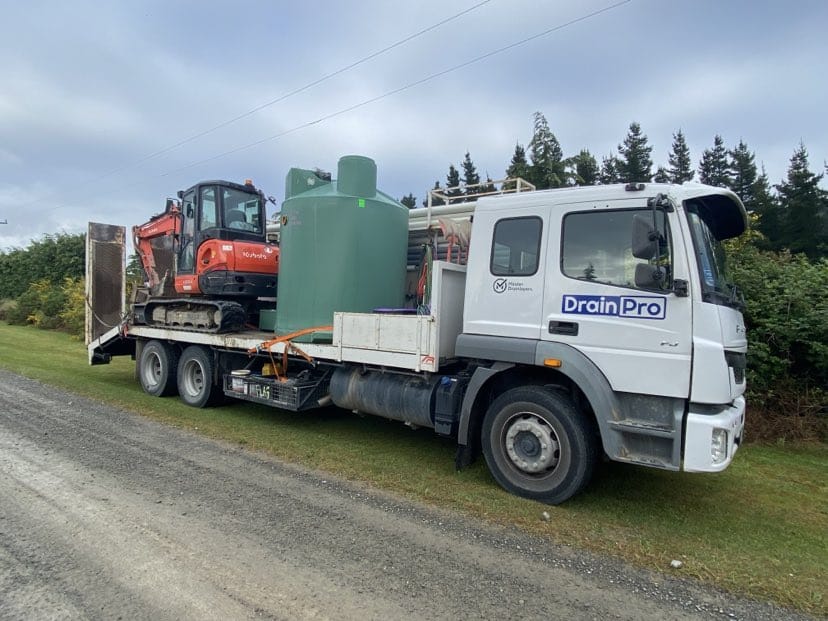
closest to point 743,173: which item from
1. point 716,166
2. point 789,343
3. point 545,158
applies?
point 716,166

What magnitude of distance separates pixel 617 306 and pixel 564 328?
1.56 feet

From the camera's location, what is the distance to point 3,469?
16.5 ft

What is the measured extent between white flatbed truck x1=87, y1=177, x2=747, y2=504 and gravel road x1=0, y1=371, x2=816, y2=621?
3.23 ft

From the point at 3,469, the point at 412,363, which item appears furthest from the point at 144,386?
the point at 412,363

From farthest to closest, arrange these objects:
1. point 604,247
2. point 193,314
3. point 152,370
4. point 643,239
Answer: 1. point 152,370
2. point 193,314
3. point 604,247
4. point 643,239

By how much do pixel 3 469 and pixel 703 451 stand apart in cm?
622

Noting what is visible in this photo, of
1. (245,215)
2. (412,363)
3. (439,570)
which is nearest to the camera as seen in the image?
(439,570)

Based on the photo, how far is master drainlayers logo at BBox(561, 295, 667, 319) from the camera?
13.5ft

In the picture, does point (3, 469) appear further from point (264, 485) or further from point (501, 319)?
point (501, 319)

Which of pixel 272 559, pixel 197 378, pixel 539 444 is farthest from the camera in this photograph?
pixel 197 378

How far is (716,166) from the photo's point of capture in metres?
46.4

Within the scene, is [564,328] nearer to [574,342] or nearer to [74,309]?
[574,342]

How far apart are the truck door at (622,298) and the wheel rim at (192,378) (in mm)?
6126

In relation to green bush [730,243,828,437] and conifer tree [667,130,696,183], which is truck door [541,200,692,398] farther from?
conifer tree [667,130,696,183]
